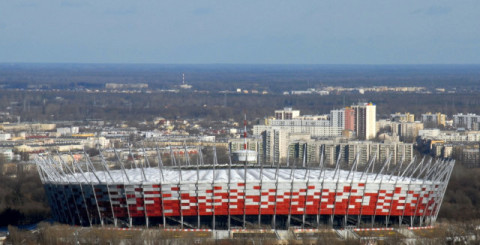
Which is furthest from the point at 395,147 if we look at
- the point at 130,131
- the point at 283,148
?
the point at 130,131

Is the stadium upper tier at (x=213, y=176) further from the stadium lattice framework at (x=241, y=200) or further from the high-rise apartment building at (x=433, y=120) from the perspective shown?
the high-rise apartment building at (x=433, y=120)

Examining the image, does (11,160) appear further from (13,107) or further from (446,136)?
(13,107)

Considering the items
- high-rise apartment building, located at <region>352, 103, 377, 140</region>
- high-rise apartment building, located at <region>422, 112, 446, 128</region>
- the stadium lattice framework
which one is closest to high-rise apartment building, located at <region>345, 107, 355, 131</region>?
high-rise apartment building, located at <region>352, 103, 377, 140</region>

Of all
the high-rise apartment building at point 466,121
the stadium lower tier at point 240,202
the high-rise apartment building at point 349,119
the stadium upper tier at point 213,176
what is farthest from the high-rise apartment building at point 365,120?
the stadium lower tier at point 240,202

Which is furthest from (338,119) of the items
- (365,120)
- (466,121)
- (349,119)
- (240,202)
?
(240,202)

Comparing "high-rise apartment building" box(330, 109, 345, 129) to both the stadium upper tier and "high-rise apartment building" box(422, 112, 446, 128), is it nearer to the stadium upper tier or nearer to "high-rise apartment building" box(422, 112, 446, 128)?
"high-rise apartment building" box(422, 112, 446, 128)
